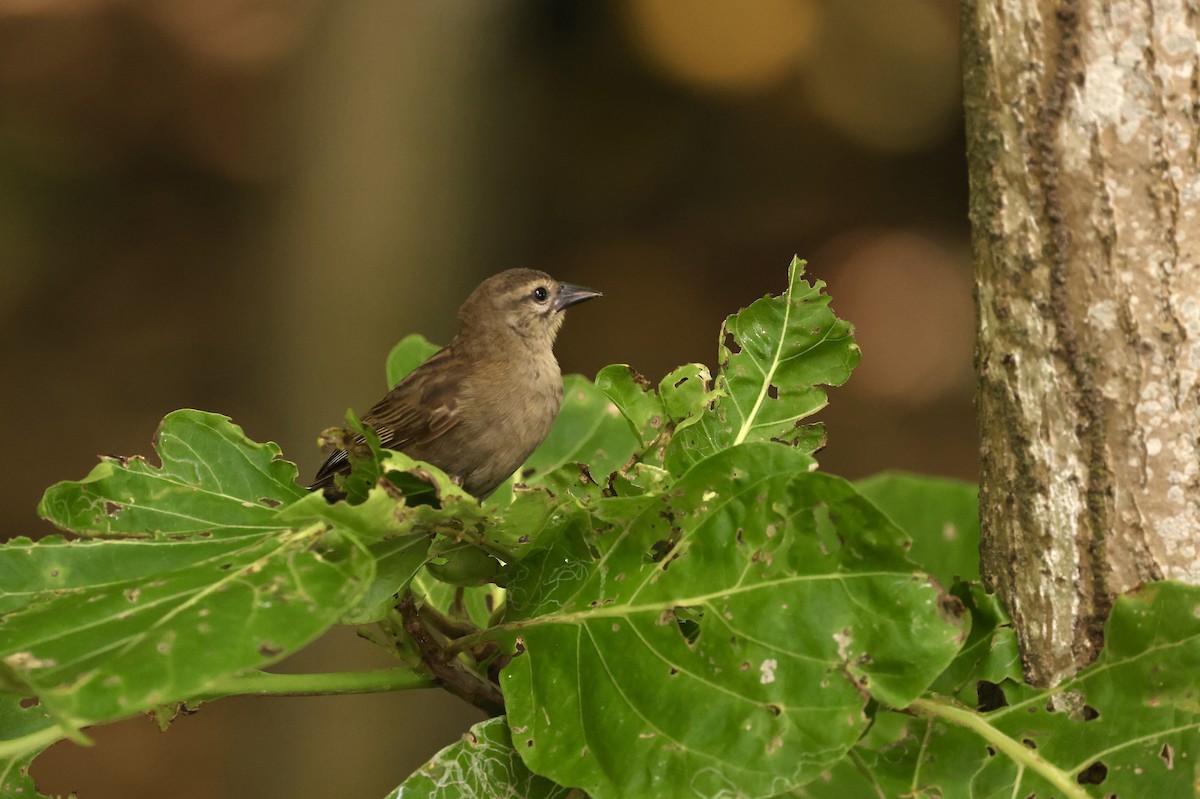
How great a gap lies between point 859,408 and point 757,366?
6583 millimetres

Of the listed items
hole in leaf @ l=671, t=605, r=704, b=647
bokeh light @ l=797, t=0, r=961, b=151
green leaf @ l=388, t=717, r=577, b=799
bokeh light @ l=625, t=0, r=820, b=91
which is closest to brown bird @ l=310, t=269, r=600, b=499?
green leaf @ l=388, t=717, r=577, b=799

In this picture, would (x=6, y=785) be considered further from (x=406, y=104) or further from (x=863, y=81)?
(x=863, y=81)

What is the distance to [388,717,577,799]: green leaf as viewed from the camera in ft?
5.79

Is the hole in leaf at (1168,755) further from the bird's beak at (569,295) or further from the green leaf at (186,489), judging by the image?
the bird's beak at (569,295)

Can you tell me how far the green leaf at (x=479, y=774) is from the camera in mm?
1765

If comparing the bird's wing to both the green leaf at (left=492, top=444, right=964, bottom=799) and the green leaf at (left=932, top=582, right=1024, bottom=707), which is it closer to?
the green leaf at (left=492, top=444, right=964, bottom=799)

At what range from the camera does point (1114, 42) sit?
1.75 metres

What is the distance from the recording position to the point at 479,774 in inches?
70.3

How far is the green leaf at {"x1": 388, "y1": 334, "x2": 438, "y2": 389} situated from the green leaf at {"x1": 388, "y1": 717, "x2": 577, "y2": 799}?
113cm

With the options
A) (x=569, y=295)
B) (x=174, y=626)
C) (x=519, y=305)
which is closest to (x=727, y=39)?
(x=569, y=295)

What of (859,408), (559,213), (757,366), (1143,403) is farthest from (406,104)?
(1143,403)

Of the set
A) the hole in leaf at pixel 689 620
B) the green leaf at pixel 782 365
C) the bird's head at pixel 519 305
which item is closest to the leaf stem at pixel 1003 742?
the hole in leaf at pixel 689 620

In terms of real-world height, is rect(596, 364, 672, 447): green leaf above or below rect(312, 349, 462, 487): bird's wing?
above

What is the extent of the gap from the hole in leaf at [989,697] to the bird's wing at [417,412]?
1814 millimetres
